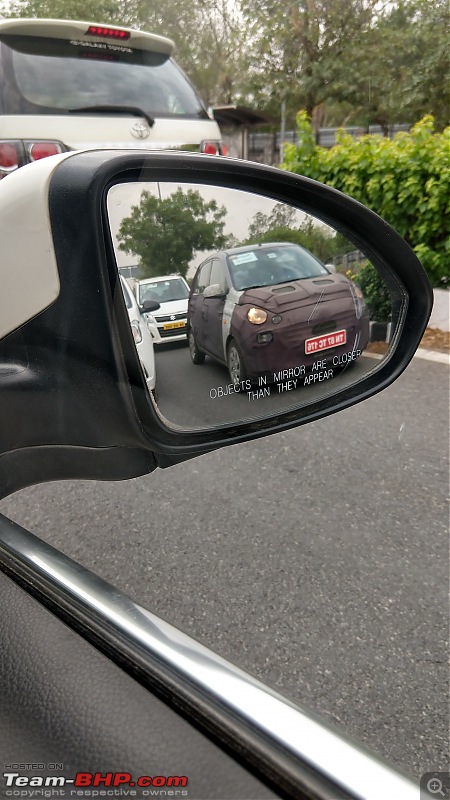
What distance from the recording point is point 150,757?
2.48 feet

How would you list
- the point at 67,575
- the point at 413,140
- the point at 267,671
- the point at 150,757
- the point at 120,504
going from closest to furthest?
the point at 150,757, the point at 67,575, the point at 267,671, the point at 120,504, the point at 413,140

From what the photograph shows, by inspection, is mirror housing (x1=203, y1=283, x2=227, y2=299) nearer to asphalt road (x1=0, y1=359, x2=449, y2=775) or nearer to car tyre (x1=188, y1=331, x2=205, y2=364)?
car tyre (x1=188, y1=331, x2=205, y2=364)

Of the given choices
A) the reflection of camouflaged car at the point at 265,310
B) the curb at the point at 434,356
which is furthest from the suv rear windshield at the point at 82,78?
the reflection of camouflaged car at the point at 265,310

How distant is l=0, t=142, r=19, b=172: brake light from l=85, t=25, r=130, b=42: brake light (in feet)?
3.30

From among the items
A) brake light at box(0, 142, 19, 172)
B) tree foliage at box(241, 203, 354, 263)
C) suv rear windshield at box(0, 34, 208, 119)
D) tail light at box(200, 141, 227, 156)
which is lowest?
tree foliage at box(241, 203, 354, 263)

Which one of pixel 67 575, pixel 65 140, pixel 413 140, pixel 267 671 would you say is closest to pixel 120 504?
pixel 267 671

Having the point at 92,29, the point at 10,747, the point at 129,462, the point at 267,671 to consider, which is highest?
the point at 92,29

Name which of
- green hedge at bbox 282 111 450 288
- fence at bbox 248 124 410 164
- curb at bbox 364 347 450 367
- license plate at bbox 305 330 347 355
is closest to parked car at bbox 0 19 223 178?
green hedge at bbox 282 111 450 288

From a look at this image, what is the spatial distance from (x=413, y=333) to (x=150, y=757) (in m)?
0.81

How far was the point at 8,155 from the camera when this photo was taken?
14.9 ft

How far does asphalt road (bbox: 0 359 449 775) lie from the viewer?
1.97 meters

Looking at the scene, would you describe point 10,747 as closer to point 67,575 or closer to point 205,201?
point 67,575

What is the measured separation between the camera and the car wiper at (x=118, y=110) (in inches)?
188

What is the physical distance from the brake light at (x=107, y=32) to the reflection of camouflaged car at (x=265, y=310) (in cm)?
449
